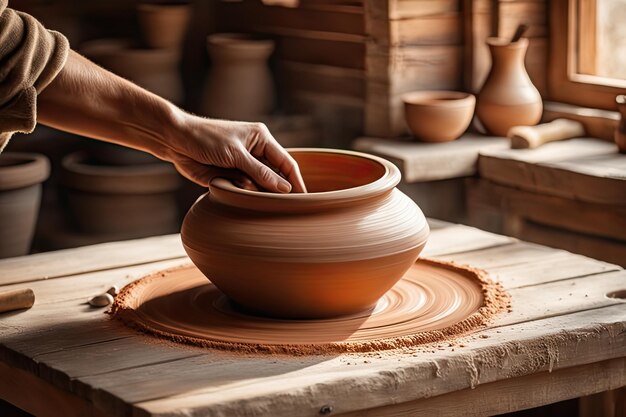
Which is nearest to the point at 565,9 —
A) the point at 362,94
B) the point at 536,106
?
the point at 536,106

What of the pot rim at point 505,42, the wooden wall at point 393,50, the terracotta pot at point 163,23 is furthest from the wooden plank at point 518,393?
the terracotta pot at point 163,23

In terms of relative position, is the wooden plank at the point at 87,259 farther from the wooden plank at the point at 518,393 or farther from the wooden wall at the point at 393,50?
the wooden wall at the point at 393,50

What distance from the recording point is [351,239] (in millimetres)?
2029

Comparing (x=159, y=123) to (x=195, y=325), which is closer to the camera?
(x=195, y=325)

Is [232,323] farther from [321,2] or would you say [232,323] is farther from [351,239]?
[321,2]

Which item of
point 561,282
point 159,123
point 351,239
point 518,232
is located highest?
point 159,123

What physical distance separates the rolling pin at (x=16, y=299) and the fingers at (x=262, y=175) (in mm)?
494

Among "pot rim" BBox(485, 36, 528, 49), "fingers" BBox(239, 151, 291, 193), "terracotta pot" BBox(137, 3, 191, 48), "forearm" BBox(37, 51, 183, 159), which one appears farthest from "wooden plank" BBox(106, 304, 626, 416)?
"terracotta pot" BBox(137, 3, 191, 48)

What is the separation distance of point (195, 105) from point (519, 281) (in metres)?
2.70

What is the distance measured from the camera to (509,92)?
3.79 m

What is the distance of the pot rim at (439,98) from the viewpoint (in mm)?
3748

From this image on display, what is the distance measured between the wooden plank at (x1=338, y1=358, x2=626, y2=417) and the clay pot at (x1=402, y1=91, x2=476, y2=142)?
68.3 inches

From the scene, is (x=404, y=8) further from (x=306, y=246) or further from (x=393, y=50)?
(x=306, y=246)

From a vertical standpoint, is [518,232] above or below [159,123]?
below
